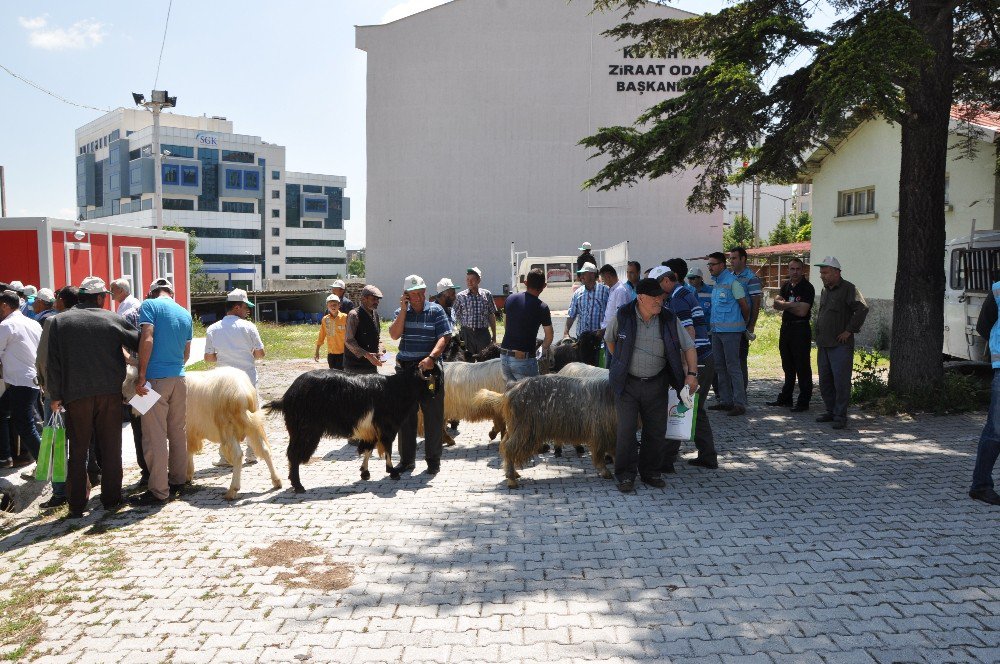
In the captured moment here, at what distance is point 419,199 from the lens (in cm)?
3528

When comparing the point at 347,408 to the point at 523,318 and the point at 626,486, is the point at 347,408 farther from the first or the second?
the point at 626,486

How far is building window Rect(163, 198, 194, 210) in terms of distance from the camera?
10494 centimetres

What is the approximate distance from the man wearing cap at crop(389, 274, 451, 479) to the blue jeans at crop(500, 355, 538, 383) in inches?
39.8

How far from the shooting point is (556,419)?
280 inches

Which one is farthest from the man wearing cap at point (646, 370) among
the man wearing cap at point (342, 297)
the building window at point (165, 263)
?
the building window at point (165, 263)

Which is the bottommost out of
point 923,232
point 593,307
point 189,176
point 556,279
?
point 593,307

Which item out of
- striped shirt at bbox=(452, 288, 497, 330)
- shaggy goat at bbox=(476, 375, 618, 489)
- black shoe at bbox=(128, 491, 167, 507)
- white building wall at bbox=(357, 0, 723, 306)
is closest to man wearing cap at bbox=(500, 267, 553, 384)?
shaggy goat at bbox=(476, 375, 618, 489)

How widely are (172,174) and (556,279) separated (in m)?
95.9

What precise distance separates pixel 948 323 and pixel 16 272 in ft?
51.9

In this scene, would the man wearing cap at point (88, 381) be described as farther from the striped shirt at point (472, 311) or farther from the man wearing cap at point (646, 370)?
the striped shirt at point (472, 311)

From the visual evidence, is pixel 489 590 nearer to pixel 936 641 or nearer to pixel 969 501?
pixel 936 641

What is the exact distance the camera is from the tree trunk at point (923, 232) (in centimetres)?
1009

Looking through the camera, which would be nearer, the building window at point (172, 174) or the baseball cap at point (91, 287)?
the baseball cap at point (91, 287)

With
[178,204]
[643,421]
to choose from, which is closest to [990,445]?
[643,421]
